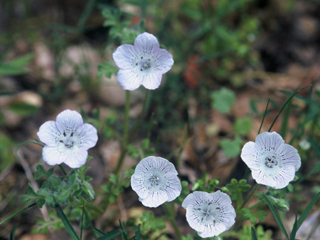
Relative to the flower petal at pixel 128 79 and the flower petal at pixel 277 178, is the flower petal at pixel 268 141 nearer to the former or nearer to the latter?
the flower petal at pixel 277 178

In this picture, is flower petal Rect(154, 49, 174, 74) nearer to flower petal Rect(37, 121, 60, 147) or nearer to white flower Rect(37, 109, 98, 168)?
white flower Rect(37, 109, 98, 168)

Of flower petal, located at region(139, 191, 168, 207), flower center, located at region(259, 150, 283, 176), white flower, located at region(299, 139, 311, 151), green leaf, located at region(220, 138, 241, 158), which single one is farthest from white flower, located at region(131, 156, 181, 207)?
white flower, located at region(299, 139, 311, 151)

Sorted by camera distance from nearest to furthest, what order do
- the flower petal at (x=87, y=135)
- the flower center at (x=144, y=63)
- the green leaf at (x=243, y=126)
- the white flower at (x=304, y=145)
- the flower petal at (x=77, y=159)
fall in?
the flower petal at (x=77, y=159)
the flower petal at (x=87, y=135)
the flower center at (x=144, y=63)
the white flower at (x=304, y=145)
the green leaf at (x=243, y=126)

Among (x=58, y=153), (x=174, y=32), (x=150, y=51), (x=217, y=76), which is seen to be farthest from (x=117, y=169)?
(x=174, y=32)

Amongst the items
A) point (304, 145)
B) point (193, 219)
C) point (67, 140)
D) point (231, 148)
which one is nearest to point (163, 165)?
point (193, 219)

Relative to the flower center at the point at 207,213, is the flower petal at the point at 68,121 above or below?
above

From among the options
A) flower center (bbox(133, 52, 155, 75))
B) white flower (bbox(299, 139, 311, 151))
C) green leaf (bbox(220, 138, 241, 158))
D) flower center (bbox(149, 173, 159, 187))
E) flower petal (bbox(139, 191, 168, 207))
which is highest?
flower center (bbox(133, 52, 155, 75))

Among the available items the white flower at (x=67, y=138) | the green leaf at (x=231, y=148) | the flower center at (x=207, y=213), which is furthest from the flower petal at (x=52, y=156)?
the green leaf at (x=231, y=148)
